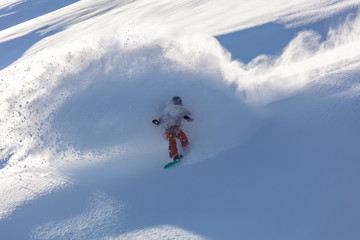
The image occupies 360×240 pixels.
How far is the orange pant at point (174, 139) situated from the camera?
411 centimetres

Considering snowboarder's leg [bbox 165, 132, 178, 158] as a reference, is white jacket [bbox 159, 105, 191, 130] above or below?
above

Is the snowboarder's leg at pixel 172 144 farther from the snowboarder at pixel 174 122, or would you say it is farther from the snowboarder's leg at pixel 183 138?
the snowboarder's leg at pixel 183 138

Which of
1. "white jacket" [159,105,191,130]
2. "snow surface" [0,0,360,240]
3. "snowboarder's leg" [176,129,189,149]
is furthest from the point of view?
"white jacket" [159,105,191,130]

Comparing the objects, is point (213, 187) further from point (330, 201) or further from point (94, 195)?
point (94, 195)

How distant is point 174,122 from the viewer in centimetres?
454

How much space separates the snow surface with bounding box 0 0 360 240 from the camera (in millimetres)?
3238

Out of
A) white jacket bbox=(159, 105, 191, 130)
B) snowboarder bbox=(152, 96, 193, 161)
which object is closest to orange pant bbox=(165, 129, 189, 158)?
snowboarder bbox=(152, 96, 193, 161)

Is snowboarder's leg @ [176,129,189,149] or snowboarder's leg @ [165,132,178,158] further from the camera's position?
snowboarder's leg @ [176,129,189,149]

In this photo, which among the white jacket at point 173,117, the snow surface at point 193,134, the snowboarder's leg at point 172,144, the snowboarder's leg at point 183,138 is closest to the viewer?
the snow surface at point 193,134

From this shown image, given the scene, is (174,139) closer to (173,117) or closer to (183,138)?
(183,138)

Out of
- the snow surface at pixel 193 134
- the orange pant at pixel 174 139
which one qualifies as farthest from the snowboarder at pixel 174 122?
the snow surface at pixel 193 134

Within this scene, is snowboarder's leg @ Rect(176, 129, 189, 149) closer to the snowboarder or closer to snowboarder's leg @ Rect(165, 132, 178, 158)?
the snowboarder

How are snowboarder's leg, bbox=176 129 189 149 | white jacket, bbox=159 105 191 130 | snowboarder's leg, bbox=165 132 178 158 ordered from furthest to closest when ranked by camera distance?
1. white jacket, bbox=159 105 191 130
2. snowboarder's leg, bbox=176 129 189 149
3. snowboarder's leg, bbox=165 132 178 158

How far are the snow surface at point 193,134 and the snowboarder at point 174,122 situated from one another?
0.75 ft
